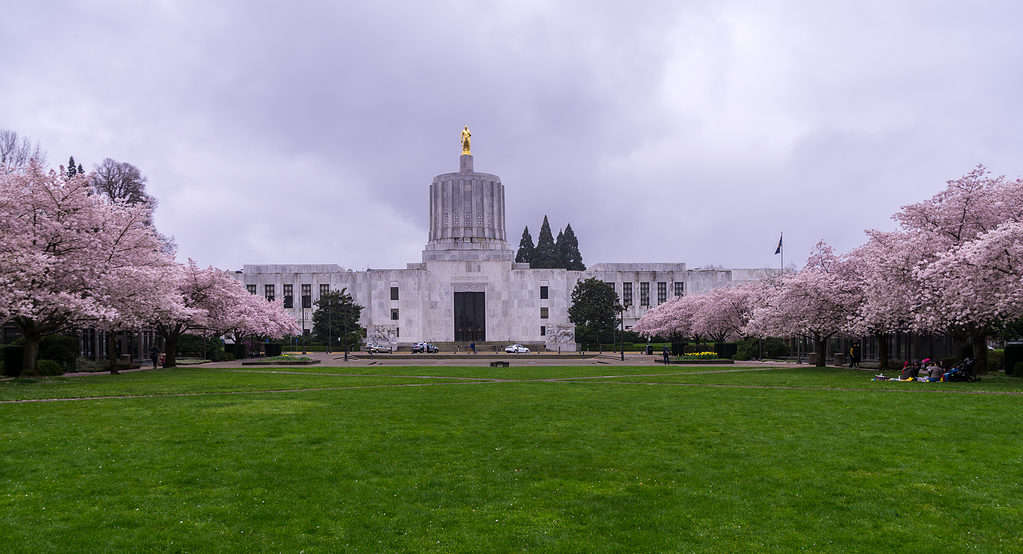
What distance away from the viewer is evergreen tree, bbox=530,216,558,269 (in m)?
141

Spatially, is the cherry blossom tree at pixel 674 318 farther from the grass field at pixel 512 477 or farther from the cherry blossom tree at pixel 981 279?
the grass field at pixel 512 477

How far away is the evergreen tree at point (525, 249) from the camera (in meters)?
144

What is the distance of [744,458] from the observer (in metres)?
12.9

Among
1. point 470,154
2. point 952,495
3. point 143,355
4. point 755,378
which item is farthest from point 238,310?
point 470,154

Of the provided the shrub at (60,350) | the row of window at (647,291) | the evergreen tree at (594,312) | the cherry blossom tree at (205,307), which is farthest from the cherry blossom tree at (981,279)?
the row of window at (647,291)

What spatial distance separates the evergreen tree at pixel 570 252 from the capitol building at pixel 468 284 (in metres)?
29.4

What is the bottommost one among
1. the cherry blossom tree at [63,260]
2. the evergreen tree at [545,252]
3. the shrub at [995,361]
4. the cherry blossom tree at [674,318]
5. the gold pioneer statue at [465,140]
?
the shrub at [995,361]

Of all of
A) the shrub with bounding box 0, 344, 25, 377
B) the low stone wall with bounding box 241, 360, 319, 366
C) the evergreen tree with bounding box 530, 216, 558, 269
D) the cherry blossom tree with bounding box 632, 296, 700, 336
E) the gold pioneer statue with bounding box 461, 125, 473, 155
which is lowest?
the low stone wall with bounding box 241, 360, 319, 366

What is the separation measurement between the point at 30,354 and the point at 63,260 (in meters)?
5.73

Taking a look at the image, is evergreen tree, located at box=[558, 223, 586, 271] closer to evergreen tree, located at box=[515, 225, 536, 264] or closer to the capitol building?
evergreen tree, located at box=[515, 225, 536, 264]

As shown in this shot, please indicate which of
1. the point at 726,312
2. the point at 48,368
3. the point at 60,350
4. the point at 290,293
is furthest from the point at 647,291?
the point at 48,368

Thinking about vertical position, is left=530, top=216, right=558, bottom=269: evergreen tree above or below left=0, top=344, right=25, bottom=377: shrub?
above

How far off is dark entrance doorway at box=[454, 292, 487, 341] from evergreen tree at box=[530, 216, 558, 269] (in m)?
32.6

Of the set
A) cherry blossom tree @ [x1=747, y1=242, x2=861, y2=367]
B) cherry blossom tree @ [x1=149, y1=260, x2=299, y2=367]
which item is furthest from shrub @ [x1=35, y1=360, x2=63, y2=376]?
cherry blossom tree @ [x1=747, y1=242, x2=861, y2=367]
